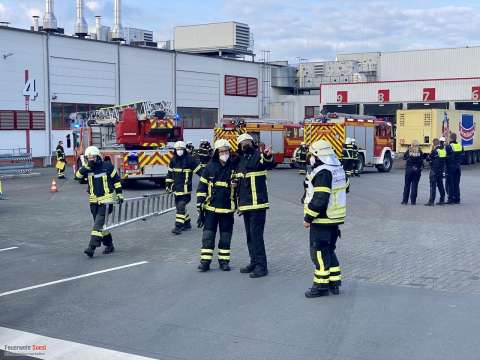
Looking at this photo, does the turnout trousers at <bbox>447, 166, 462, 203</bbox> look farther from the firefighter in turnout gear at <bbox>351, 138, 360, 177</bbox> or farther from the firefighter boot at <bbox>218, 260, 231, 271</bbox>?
the firefighter boot at <bbox>218, 260, 231, 271</bbox>

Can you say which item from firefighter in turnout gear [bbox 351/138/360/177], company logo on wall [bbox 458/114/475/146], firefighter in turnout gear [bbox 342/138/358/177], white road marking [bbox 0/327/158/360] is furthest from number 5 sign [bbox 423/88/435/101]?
white road marking [bbox 0/327/158/360]

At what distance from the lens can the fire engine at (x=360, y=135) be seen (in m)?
29.4

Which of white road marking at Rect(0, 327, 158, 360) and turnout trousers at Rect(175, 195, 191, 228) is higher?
turnout trousers at Rect(175, 195, 191, 228)

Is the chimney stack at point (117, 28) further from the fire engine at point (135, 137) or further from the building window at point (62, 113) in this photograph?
the fire engine at point (135, 137)

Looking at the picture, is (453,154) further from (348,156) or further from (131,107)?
(131,107)

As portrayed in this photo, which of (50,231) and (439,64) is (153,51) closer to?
(439,64)

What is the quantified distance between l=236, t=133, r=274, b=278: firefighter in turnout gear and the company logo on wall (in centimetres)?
2983

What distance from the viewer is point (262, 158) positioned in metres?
9.14

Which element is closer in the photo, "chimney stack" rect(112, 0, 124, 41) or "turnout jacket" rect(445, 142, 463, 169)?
"turnout jacket" rect(445, 142, 463, 169)

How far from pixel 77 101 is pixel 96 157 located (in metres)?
27.3

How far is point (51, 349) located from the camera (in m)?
6.10

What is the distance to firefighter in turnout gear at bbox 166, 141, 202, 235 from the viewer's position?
13070 millimetres

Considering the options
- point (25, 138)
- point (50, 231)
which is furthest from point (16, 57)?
point (50, 231)

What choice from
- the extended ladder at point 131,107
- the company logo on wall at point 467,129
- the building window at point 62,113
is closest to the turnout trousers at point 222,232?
the extended ladder at point 131,107
